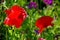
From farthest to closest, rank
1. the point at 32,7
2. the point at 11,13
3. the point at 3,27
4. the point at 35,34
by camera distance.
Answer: the point at 32,7 < the point at 3,27 < the point at 35,34 < the point at 11,13

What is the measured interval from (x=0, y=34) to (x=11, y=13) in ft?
2.75

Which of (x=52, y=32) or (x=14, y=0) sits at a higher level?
(x=14, y=0)

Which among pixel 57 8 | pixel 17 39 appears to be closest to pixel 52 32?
pixel 17 39

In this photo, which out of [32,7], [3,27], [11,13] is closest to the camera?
[11,13]

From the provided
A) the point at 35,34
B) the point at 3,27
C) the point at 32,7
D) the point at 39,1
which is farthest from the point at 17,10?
the point at 39,1

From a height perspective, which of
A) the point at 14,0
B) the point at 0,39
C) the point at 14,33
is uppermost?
the point at 14,0

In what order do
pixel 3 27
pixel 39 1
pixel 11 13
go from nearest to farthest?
1. pixel 11 13
2. pixel 3 27
3. pixel 39 1

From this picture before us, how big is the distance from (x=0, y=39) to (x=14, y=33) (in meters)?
0.37

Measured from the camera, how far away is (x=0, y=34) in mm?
1889

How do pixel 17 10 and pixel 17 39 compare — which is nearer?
pixel 17 10

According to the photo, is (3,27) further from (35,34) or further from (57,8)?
(57,8)

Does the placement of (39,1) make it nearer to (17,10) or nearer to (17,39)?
(17,39)

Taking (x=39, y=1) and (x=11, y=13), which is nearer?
(x=11, y=13)

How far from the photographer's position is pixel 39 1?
294 cm
